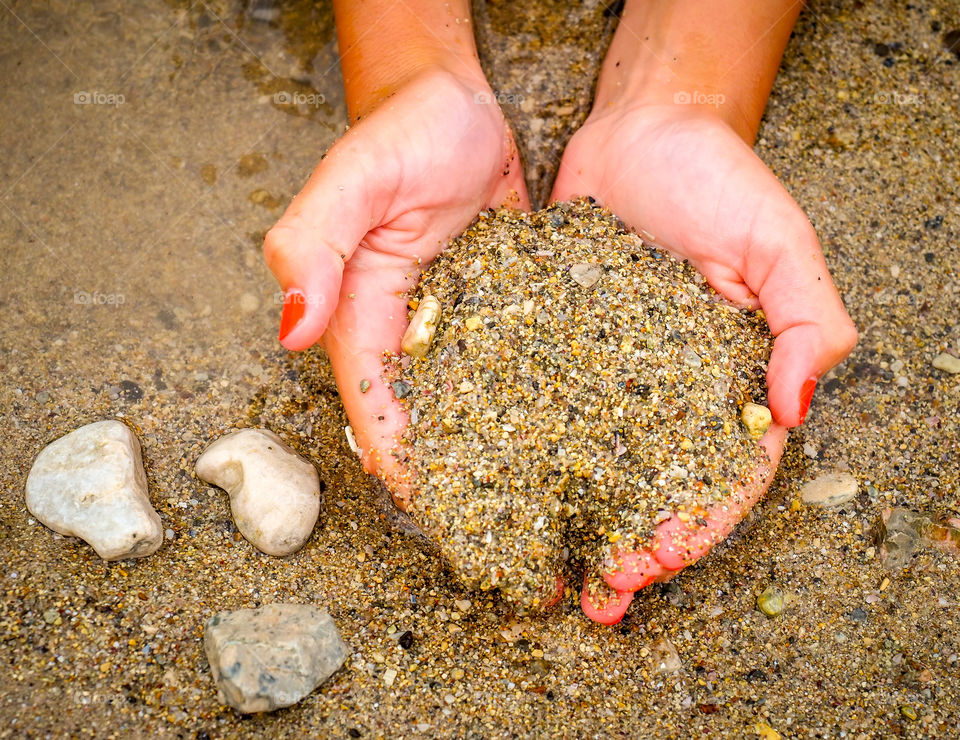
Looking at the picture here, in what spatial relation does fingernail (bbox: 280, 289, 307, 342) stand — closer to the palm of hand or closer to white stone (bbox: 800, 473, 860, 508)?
the palm of hand

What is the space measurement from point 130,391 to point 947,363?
101 inches

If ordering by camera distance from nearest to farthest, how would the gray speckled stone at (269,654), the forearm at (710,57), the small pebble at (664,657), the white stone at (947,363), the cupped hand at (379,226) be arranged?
the gray speckled stone at (269,654), the cupped hand at (379,226), the small pebble at (664,657), the white stone at (947,363), the forearm at (710,57)

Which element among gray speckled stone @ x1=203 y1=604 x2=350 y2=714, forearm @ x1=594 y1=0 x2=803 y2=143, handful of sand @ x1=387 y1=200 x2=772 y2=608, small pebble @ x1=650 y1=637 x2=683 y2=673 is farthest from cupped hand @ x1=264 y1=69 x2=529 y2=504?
small pebble @ x1=650 y1=637 x2=683 y2=673

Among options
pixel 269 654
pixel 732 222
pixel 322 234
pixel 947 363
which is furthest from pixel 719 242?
pixel 269 654

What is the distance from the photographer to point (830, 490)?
238 centimetres

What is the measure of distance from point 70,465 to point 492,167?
152 centimetres

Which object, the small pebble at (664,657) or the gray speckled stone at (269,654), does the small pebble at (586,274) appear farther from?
the gray speckled stone at (269,654)

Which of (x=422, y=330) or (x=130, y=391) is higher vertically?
(x=422, y=330)

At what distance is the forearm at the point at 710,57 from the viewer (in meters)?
2.72

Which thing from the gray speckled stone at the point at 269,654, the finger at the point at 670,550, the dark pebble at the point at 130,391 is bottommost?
the gray speckled stone at the point at 269,654

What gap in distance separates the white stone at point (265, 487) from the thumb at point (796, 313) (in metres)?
1.32

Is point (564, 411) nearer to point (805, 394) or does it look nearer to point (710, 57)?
point (805, 394)

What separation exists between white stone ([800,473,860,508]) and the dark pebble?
2.03 meters

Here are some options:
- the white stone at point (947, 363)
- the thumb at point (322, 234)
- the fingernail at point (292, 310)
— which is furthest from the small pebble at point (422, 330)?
the white stone at point (947, 363)
